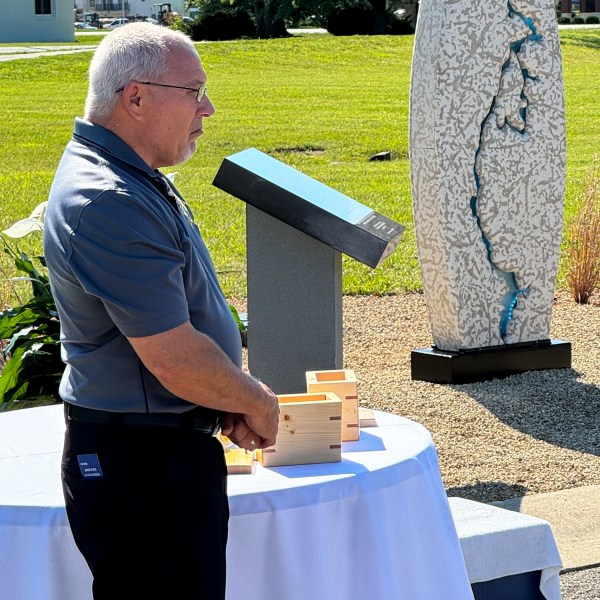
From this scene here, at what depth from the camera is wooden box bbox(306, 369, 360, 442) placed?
3340 mm

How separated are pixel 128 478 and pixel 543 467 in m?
3.42

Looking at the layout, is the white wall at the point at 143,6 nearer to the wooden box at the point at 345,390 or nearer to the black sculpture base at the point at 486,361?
the black sculpture base at the point at 486,361

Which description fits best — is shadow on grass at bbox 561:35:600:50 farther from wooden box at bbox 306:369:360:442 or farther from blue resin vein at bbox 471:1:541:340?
wooden box at bbox 306:369:360:442

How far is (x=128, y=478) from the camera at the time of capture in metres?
2.62

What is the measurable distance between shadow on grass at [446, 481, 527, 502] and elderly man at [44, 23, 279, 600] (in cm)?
277

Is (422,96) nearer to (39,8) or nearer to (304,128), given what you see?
(304,128)

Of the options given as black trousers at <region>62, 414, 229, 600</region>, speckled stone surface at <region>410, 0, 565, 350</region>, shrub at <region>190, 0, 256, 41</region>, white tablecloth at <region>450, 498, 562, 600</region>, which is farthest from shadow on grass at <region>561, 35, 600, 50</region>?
black trousers at <region>62, 414, 229, 600</region>

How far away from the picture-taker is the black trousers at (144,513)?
8.62 feet

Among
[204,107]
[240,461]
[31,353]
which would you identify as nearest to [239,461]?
[240,461]

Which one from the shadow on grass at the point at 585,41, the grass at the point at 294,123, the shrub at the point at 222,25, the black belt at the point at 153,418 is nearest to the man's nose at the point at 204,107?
the black belt at the point at 153,418

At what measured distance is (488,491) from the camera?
17.6 ft

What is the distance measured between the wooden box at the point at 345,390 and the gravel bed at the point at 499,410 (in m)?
1.85

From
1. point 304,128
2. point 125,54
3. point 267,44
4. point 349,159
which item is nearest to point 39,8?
point 267,44

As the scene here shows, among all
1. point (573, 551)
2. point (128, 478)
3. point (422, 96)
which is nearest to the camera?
point (128, 478)
